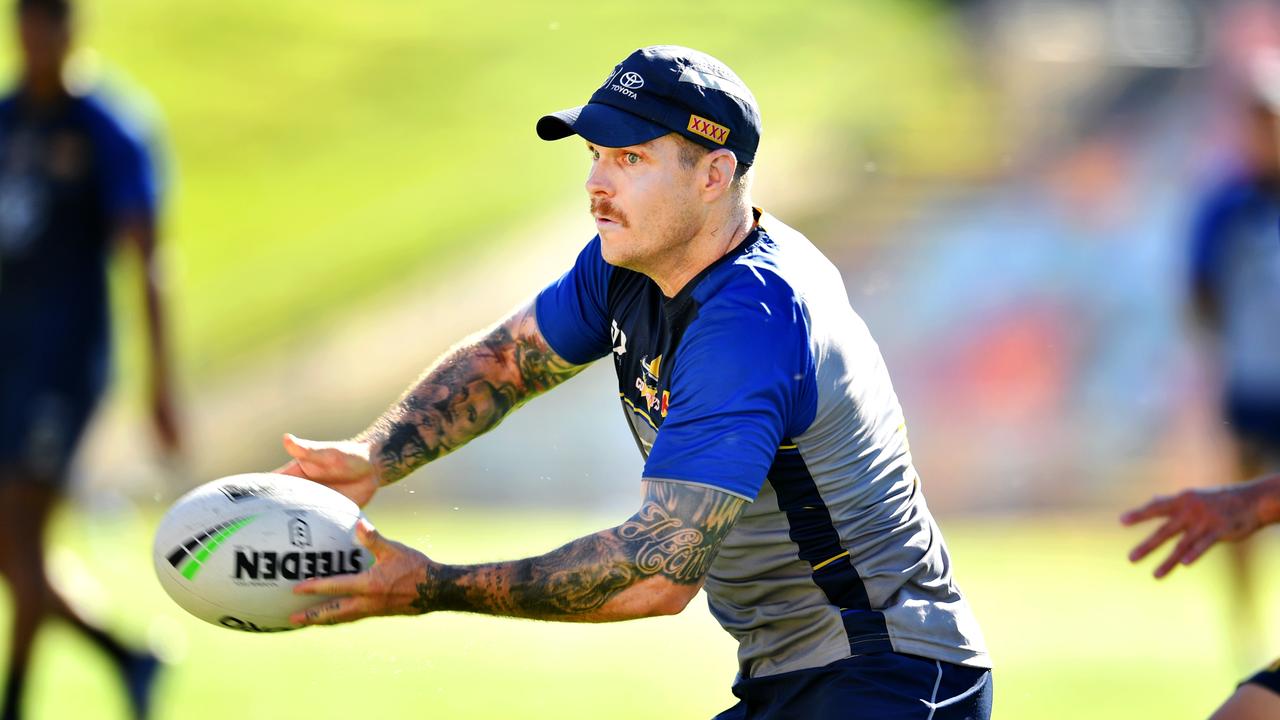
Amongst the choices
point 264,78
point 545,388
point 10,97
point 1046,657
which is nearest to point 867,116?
point 264,78

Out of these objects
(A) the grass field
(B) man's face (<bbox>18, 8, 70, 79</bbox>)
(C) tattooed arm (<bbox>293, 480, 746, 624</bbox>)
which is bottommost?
(A) the grass field

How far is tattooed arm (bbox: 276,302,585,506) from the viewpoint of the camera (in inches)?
173

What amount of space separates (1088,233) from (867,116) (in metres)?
4.35

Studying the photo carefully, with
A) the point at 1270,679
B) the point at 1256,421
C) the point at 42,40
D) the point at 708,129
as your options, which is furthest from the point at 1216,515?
the point at 42,40

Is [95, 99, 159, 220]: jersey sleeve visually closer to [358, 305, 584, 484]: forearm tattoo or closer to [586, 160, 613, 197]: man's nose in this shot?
[358, 305, 584, 484]: forearm tattoo

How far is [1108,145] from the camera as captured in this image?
2033 cm

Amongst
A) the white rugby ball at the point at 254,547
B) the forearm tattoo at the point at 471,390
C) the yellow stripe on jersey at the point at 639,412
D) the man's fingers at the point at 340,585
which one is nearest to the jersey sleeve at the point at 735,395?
the yellow stripe on jersey at the point at 639,412

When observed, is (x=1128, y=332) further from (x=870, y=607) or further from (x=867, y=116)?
(x=870, y=607)

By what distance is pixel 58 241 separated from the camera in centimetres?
746

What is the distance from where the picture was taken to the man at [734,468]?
3.58 metres

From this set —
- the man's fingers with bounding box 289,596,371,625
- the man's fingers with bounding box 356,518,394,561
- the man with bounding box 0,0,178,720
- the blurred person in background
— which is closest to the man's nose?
the man's fingers with bounding box 356,518,394,561

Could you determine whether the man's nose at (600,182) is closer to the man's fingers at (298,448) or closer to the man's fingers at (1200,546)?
the man's fingers at (298,448)

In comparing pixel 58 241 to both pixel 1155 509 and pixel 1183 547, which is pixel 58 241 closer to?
pixel 1155 509

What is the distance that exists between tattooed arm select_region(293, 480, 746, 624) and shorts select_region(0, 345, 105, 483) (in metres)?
3.86
